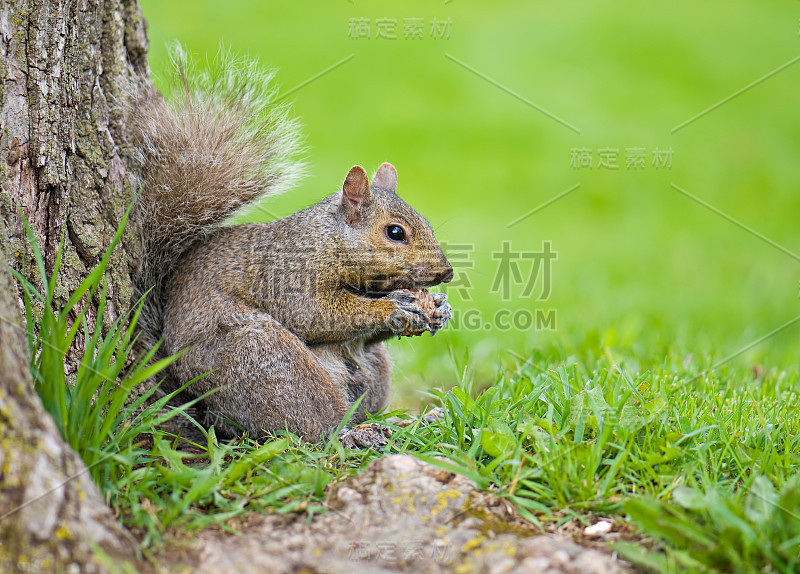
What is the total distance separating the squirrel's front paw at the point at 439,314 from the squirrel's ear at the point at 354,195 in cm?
46

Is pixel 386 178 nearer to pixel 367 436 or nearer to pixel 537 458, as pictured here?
pixel 367 436

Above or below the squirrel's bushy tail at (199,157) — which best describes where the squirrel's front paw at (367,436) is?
below

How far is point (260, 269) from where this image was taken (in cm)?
304

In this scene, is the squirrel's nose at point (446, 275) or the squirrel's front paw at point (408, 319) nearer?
the squirrel's front paw at point (408, 319)

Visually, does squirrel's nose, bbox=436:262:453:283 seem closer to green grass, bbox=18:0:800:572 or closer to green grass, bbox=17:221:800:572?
green grass, bbox=18:0:800:572

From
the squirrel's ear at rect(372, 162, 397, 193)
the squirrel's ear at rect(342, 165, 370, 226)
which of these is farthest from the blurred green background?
the squirrel's ear at rect(342, 165, 370, 226)

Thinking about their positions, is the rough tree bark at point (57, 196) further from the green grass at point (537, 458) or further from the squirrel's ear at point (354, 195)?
the squirrel's ear at point (354, 195)

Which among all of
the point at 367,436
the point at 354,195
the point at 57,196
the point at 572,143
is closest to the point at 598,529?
the point at 367,436

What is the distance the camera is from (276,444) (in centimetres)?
234

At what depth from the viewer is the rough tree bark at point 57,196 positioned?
1.63 meters

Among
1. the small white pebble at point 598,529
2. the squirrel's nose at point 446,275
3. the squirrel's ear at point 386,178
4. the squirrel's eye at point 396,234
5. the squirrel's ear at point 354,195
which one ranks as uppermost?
the squirrel's ear at point 386,178

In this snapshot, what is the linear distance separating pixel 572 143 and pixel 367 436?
8.05 m

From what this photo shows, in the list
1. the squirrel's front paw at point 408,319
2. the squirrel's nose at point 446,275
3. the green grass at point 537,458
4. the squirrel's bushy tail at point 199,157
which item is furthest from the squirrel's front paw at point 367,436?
the squirrel's bushy tail at point 199,157

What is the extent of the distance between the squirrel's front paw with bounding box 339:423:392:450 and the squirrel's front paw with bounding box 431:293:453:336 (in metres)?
0.55
